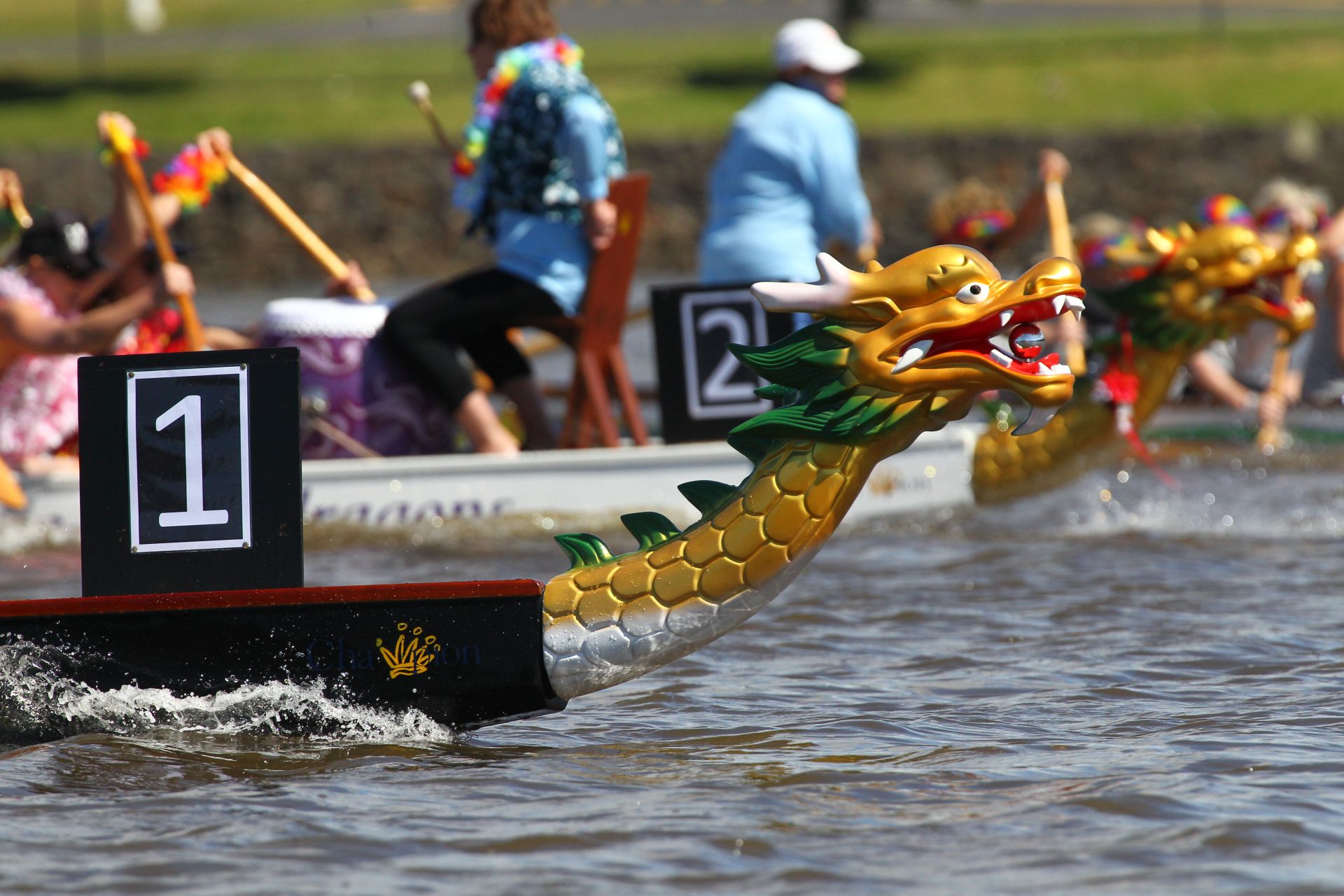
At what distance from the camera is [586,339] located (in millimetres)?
7051

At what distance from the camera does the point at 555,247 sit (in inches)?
269

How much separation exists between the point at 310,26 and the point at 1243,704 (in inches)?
1186

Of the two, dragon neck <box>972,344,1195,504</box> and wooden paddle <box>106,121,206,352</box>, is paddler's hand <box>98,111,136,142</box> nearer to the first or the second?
wooden paddle <box>106,121,206,352</box>

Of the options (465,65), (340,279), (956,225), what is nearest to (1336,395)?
(956,225)

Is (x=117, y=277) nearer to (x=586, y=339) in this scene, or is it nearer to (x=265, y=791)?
(x=586, y=339)

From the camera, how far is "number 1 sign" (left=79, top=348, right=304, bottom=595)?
3.92 meters

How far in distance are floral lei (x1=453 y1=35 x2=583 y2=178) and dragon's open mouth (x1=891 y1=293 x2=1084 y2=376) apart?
3359 mm

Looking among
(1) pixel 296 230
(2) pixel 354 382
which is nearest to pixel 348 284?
(1) pixel 296 230

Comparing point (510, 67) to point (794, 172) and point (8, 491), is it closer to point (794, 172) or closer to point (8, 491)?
point (794, 172)

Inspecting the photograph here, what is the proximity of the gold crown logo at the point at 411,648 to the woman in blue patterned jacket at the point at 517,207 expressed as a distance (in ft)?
9.56

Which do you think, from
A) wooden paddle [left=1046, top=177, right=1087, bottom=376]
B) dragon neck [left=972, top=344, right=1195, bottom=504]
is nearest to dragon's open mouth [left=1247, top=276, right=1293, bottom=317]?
dragon neck [left=972, top=344, right=1195, bottom=504]

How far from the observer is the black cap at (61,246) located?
6.91 m

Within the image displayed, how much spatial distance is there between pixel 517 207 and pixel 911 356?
132 inches

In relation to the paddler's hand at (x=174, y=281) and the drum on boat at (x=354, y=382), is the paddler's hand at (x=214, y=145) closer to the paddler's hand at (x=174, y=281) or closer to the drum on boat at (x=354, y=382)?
the drum on boat at (x=354, y=382)
